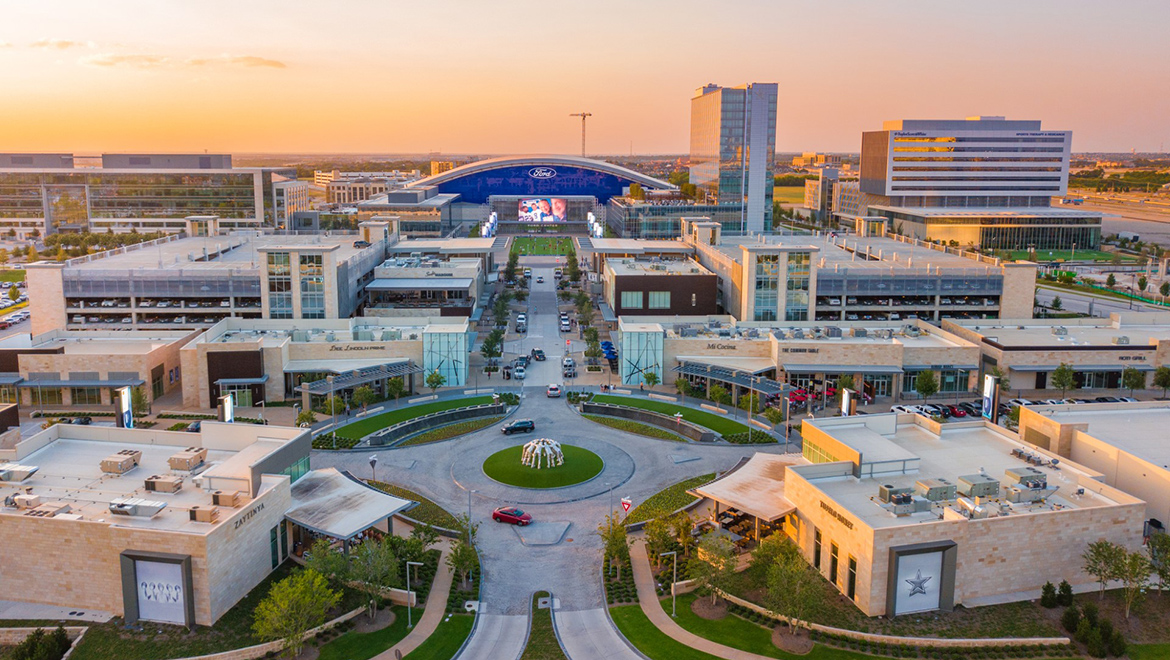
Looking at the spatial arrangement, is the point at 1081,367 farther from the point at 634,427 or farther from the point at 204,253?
the point at 204,253

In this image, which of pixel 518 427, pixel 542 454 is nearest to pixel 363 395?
pixel 518 427

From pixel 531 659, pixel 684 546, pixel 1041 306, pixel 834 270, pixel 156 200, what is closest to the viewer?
pixel 531 659

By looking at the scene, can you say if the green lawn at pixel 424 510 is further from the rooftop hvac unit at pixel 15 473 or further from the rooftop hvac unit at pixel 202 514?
→ the rooftop hvac unit at pixel 15 473

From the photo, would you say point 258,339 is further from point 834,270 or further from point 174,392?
point 834,270

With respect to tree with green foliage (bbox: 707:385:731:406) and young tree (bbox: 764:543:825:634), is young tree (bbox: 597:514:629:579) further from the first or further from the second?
tree with green foliage (bbox: 707:385:731:406)

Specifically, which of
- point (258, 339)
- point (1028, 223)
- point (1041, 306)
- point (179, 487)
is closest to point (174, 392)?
point (258, 339)
